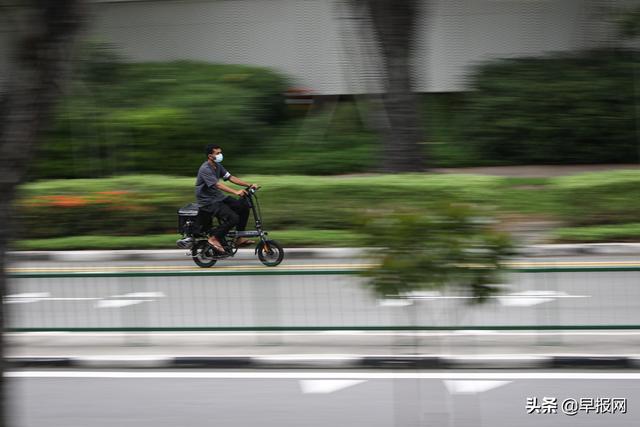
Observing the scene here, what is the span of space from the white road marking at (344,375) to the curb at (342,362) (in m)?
0.11

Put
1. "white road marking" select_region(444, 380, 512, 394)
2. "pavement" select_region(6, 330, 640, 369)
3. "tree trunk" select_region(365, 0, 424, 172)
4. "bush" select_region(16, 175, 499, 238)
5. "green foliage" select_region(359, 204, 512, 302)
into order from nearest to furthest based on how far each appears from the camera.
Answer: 1. "green foliage" select_region(359, 204, 512, 302)
2. "white road marking" select_region(444, 380, 512, 394)
3. "pavement" select_region(6, 330, 640, 369)
4. "bush" select_region(16, 175, 499, 238)
5. "tree trunk" select_region(365, 0, 424, 172)

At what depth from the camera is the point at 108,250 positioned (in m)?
15.8

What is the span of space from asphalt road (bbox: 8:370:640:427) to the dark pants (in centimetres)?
595

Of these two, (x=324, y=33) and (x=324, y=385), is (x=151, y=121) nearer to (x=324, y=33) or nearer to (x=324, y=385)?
(x=324, y=33)

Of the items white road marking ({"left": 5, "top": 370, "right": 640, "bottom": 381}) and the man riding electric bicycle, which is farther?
the man riding electric bicycle

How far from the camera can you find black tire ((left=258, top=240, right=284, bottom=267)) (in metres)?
13.5

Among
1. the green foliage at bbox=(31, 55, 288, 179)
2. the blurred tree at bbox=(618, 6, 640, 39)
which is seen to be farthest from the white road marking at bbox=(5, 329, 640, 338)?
the blurred tree at bbox=(618, 6, 640, 39)

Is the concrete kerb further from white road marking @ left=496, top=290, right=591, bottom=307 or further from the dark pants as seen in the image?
white road marking @ left=496, top=290, right=591, bottom=307

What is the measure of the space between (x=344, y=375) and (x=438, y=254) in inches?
95.1

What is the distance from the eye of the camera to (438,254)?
17.9 ft

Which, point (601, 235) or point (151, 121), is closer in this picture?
point (601, 235)

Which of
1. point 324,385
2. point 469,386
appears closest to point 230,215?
point 324,385

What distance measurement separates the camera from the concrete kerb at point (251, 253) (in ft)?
45.4

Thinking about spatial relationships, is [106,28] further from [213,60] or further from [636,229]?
[636,229]
